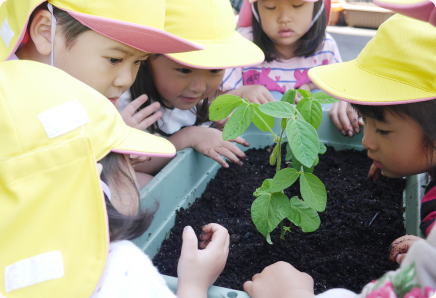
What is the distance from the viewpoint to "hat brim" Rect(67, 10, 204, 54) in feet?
3.01

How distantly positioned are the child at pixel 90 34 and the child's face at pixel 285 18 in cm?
102

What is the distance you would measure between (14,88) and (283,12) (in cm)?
158

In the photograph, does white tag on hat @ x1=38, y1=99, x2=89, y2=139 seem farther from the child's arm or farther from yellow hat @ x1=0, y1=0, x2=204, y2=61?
the child's arm

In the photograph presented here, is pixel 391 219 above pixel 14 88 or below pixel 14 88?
below

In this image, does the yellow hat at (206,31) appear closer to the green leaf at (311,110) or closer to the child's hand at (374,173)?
the green leaf at (311,110)

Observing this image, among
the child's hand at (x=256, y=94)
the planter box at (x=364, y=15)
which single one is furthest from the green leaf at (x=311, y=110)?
the planter box at (x=364, y=15)

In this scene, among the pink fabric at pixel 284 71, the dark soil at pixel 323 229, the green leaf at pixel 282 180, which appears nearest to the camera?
the green leaf at pixel 282 180

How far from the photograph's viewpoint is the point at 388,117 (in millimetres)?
998

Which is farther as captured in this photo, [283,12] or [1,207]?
[283,12]

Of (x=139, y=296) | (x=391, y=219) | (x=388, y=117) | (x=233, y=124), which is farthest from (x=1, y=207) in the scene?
(x=391, y=219)

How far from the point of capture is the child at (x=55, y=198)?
533 mm

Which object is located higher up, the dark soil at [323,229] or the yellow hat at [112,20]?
the yellow hat at [112,20]

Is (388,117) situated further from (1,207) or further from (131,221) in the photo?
(1,207)

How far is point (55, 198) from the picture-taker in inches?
21.8
